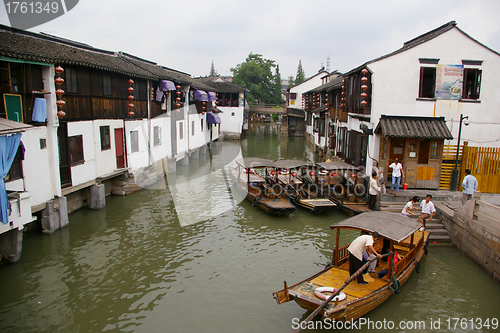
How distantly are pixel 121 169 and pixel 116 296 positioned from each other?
1102cm

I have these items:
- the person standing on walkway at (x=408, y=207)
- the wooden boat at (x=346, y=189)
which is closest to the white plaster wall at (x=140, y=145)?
the wooden boat at (x=346, y=189)

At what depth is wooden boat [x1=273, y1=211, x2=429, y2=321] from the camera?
839 cm

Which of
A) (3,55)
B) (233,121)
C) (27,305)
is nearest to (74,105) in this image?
(3,55)

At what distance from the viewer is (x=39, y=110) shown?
13.3 meters

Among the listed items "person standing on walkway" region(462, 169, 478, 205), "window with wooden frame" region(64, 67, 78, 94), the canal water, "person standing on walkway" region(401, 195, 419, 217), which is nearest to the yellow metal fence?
"person standing on walkway" region(462, 169, 478, 205)

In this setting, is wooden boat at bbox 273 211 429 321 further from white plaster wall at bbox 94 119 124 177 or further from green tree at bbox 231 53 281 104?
green tree at bbox 231 53 281 104

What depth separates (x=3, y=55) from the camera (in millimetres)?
11164

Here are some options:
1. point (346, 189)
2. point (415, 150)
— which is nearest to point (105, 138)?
point (346, 189)

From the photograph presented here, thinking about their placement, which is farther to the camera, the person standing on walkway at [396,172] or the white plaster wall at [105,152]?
the white plaster wall at [105,152]

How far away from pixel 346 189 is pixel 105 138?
43.1ft

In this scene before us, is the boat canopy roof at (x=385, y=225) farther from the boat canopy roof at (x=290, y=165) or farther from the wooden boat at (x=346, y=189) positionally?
the boat canopy roof at (x=290, y=165)

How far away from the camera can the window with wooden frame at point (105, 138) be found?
18297 mm

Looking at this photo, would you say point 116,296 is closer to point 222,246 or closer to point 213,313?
point 213,313

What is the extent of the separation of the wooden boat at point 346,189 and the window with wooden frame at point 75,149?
1223 centimetres
